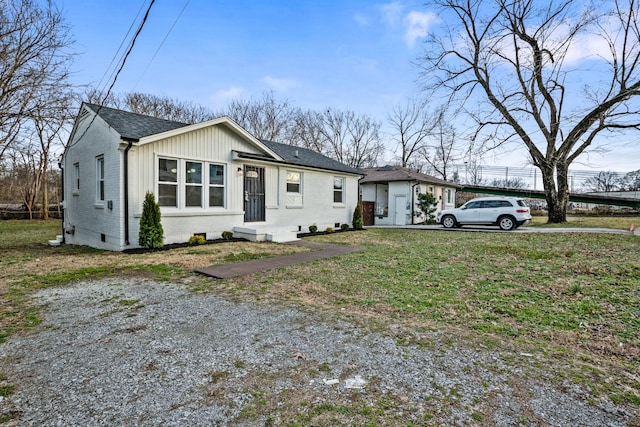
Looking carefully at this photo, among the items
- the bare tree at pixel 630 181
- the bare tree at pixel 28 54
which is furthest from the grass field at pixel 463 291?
the bare tree at pixel 630 181

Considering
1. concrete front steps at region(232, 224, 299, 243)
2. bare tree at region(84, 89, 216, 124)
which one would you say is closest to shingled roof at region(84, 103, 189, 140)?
concrete front steps at region(232, 224, 299, 243)

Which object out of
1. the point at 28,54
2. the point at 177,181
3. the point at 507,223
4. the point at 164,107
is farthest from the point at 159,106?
the point at 507,223

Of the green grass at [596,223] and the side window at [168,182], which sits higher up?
the side window at [168,182]

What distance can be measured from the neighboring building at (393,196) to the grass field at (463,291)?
11269 mm

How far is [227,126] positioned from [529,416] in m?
10.8

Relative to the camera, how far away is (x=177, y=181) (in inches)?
377

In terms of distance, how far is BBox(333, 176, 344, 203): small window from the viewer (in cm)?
1545

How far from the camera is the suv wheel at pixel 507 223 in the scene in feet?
49.1

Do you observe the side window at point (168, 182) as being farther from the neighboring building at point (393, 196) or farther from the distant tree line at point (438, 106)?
the neighboring building at point (393, 196)

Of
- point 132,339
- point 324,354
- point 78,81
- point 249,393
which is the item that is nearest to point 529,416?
point 324,354

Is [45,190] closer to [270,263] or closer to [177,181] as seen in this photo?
[177,181]

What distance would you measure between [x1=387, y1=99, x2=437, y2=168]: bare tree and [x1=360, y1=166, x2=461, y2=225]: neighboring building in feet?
42.0

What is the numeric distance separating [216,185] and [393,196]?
13300 mm

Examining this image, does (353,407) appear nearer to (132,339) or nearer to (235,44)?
(132,339)
